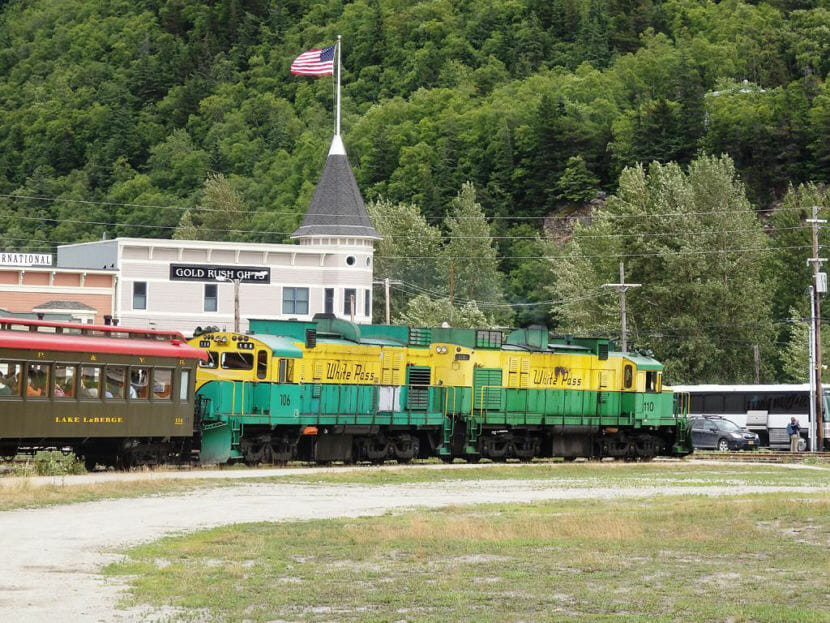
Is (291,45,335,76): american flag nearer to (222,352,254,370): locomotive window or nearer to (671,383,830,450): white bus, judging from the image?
(671,383,830,450): white bus

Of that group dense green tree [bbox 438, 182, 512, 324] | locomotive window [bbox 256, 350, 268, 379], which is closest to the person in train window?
locomotive window [bbox 256, 350, 268, 379]

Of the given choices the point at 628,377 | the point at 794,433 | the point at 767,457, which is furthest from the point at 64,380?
the point at 794,433

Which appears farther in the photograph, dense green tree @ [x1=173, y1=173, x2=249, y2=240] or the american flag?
dense green tree @ [x1=173, y1=173, x2=249, y2=240]

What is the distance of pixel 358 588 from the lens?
1753cm

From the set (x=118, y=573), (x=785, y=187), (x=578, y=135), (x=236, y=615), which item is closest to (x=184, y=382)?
(x=118, y=573)

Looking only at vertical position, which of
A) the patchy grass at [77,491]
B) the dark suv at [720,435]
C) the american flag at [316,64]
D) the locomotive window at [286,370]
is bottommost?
the patchy grass at [77,491]

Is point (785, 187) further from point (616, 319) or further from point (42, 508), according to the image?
point (42, 508)

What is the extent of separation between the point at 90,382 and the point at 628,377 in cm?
2525

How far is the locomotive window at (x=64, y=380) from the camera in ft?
116

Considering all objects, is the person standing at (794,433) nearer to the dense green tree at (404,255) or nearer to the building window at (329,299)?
the building window at (329,299)

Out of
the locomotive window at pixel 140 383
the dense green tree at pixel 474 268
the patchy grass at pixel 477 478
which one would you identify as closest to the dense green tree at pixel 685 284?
the dense green tree at pixel 474 268

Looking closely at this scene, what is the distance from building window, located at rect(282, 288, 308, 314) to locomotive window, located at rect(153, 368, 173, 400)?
66704 mm

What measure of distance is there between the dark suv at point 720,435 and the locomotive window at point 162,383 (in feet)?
130

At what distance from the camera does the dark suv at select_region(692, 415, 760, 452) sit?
236ft
